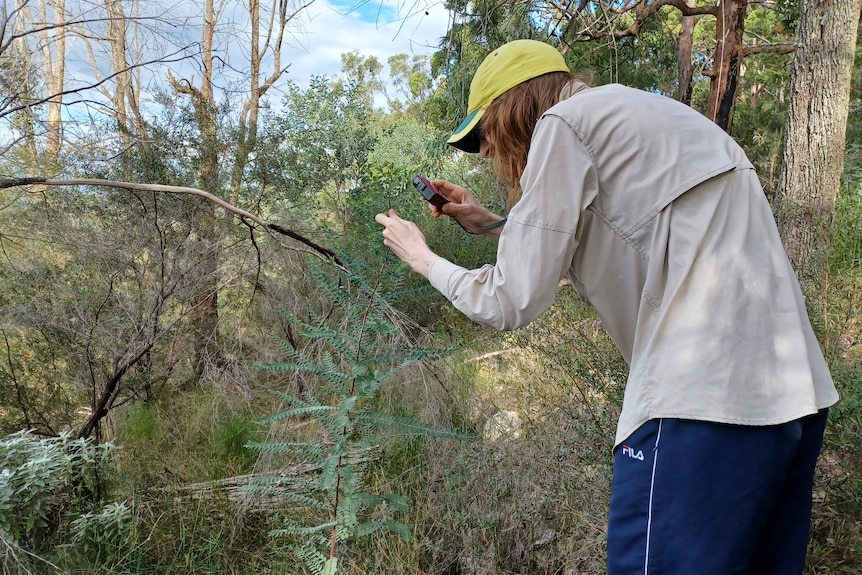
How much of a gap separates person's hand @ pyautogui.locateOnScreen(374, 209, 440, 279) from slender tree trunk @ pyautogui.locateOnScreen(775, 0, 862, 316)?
333 centimetres

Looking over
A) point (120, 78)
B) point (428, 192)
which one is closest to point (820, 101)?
point (428, 192)

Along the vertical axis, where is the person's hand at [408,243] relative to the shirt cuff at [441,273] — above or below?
above

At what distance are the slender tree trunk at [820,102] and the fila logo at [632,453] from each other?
3.39m

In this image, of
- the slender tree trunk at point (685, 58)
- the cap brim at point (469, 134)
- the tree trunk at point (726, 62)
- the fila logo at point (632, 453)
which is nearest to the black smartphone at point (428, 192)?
the cap brim at point (469, 134)

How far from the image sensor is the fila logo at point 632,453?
1034mm

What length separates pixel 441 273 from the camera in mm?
1254

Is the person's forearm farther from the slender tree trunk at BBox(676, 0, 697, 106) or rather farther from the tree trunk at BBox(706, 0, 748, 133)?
the slender tree trunk at BBox(676, 0, 697, 106)

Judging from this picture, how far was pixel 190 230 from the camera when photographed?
3.87 m

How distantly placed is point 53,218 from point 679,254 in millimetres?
4063

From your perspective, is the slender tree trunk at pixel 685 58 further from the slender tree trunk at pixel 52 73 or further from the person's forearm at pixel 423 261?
the person's forearm at pixel 423 261

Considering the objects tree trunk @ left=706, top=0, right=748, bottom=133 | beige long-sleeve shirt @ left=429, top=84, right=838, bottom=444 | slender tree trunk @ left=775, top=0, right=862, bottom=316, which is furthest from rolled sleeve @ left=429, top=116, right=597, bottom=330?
tree trunk @ left=706, top=0, right=748, bottom=133

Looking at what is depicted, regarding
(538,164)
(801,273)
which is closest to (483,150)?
(538,164)

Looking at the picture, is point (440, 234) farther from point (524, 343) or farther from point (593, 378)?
point (593, 378)

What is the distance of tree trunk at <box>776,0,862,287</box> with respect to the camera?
3947 millimetres
